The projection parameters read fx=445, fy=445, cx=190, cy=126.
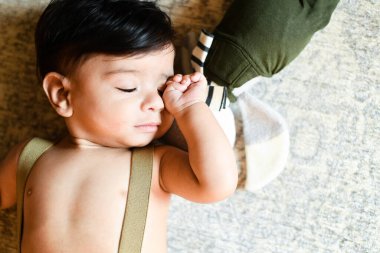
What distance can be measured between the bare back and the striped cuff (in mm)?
165

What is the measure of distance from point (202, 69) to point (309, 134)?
0.29m

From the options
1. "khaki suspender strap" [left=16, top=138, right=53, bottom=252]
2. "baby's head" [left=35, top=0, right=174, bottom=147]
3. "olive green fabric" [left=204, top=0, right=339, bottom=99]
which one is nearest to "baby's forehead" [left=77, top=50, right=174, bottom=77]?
"baby's head" [left=35, top=0, right=174, bottom=147]

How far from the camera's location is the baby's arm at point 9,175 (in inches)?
37.7

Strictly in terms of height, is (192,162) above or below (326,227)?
above

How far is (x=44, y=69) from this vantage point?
0.90 meters

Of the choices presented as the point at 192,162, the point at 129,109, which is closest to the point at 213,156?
the point at 192,162

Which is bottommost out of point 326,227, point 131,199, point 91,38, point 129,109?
point 326,227

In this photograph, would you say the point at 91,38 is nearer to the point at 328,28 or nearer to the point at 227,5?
the point at 227,5

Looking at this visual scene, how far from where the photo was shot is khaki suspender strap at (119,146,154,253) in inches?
33.6

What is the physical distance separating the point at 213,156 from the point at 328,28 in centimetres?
40

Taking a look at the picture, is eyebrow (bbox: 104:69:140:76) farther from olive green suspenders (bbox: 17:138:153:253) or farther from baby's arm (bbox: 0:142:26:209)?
baby's arm (bbox: 0:142:26:209)

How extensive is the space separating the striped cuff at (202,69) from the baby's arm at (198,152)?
3 cm

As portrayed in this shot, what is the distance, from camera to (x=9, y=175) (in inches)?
38.0

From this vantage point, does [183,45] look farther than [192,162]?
Yes
